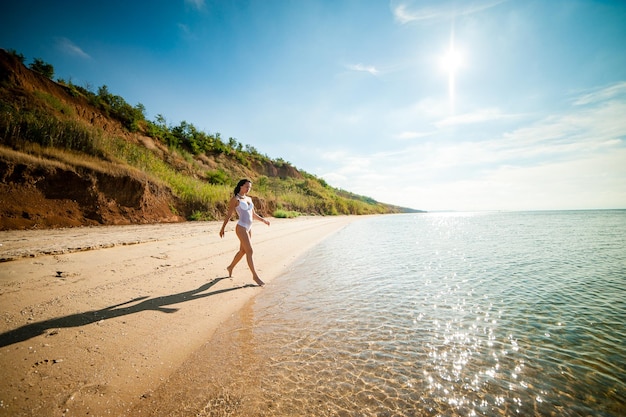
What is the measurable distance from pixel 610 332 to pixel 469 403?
275cm

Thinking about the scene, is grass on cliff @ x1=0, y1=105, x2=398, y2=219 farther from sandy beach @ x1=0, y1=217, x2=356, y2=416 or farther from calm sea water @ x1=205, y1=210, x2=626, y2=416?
calm sea water @ x1=205, y1=210, x2=626, y2=416

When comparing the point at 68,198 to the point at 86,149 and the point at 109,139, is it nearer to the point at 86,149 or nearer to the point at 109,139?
the point at 86,149

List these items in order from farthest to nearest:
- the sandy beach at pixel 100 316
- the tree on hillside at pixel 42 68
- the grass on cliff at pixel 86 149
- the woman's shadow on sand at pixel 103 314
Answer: the tree on hillside at pixel 42 68
the grass on cliff at pixel 86 149
the woman's shadow on sand at pixel 103 314
the sandy beach at pixel 100 316

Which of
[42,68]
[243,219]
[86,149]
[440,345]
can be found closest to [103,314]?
[243,219]

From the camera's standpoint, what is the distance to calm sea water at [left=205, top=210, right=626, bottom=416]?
194cm

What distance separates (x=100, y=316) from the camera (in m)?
3.06

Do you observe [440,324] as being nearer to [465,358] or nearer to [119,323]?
[465,358]

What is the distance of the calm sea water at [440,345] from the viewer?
76.4 inches

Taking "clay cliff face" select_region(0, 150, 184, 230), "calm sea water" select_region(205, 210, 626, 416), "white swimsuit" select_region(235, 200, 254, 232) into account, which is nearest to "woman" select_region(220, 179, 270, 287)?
"white swimsuit" select_region(235, 200, 254, 232)

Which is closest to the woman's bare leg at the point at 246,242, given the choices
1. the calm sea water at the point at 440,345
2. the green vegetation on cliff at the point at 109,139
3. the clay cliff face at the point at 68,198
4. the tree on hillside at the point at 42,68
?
the calm sea water at the point at 440,345

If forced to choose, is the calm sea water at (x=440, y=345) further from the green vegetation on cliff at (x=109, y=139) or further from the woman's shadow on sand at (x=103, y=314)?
the green vegetation on cliff at (x=109, y=139)

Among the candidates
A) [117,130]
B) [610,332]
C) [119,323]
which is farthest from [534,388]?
[117,130]

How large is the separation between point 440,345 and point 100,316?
4020 mm

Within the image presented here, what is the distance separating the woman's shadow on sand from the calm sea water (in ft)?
3.81
